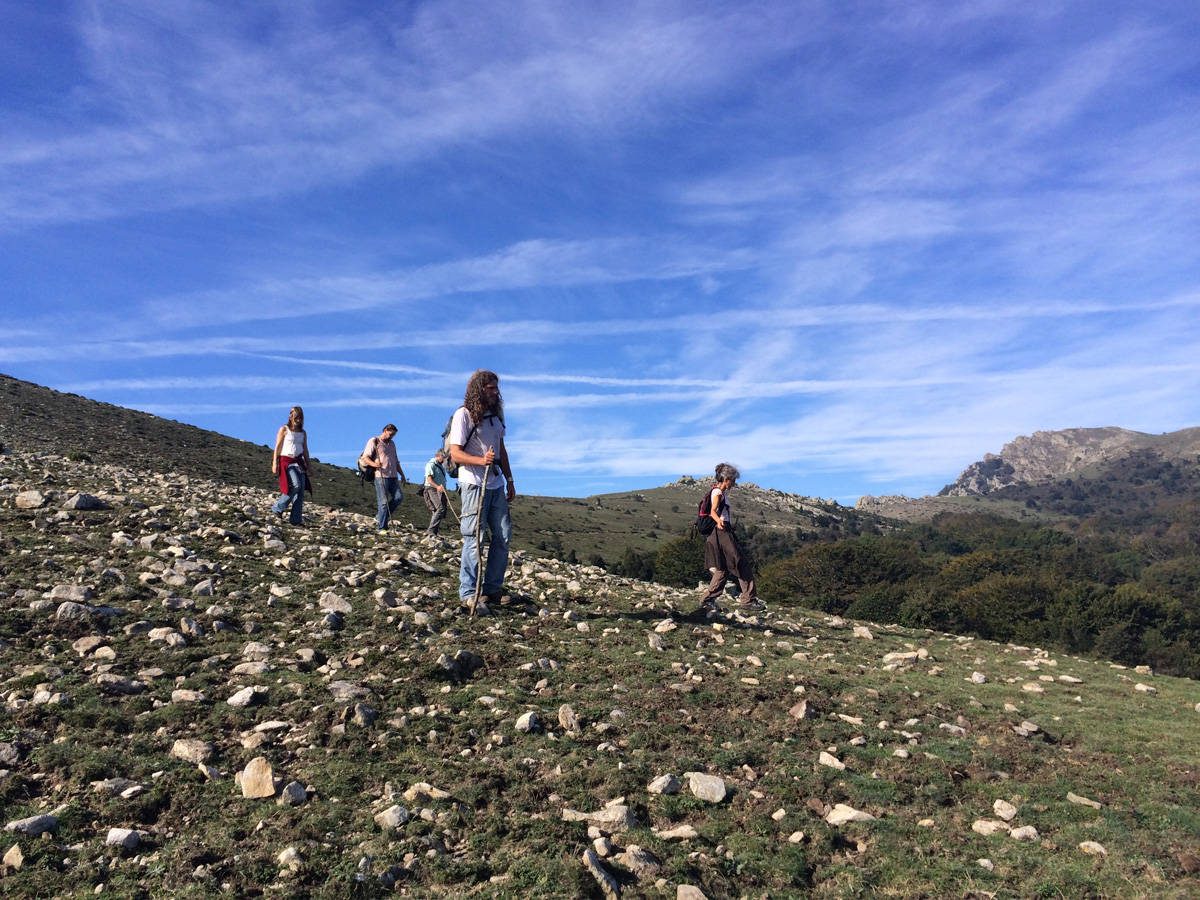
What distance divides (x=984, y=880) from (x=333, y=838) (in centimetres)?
421

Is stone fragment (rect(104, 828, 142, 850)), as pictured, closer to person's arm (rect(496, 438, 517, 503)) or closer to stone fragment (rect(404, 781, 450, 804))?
stone fragment (rect(404, 781, 450, 804))

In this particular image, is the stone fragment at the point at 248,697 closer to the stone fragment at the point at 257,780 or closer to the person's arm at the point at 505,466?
the stone fragment at the point at 257,780

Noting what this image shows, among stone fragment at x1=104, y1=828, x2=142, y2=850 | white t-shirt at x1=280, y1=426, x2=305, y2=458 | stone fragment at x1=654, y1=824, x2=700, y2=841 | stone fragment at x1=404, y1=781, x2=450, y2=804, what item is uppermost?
white t-shirt at x1=280, y1=426, x2=305, y2=458

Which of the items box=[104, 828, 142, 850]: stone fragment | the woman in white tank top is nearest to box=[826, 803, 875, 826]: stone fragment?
box=[104, 828, 142, 850]: stone fragment

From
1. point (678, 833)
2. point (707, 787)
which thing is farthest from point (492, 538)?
point (678, 833)

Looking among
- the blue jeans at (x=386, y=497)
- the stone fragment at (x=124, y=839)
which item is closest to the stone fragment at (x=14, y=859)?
the stone fragment at (x=124, y=839)

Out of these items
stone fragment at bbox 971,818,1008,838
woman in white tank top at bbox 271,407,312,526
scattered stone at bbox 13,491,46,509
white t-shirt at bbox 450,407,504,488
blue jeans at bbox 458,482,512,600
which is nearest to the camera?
stone fragment at bbox 971,818,1008,838

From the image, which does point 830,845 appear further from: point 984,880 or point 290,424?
point 290,424

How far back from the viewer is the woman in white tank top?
1600 cm

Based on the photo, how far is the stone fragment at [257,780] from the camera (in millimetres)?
5117

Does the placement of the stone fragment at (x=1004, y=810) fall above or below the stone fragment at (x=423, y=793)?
below

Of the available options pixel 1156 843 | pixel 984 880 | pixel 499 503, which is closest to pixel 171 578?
pixel 499 503

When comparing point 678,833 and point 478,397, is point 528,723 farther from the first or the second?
point 478,397

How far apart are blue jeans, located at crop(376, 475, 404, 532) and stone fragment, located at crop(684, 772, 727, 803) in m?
Result: 13.5
